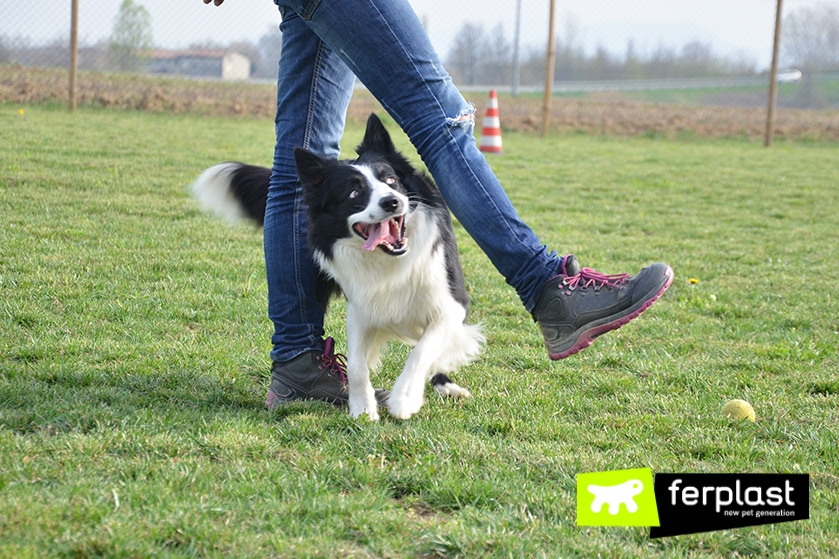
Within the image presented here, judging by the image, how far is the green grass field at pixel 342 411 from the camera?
179cm

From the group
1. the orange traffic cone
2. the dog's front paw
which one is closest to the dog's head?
the dog's front paw

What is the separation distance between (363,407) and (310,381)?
24cm

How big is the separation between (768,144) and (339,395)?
14735 millimetres

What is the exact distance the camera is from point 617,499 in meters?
2.00

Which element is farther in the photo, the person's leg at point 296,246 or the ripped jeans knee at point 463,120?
the person's leg at point 296,246

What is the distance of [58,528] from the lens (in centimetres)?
162

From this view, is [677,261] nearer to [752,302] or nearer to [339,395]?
Result: [752,302]

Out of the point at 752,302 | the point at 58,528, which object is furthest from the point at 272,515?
the point at 752,302

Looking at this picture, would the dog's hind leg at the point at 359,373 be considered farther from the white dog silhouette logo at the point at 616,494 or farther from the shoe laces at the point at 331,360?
the white dog silhouette logo at the point at 616,494

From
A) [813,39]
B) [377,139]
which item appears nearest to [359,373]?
[377,139]

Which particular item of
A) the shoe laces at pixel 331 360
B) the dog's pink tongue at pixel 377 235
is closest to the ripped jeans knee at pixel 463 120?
the dog's pink tongue at pixel 377 235

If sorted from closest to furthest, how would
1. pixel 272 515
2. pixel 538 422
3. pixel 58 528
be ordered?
1. pixel 58 528
2. pixel 272 515
3. pixel 538 422

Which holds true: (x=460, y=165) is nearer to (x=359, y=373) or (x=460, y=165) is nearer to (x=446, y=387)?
(x=359, y=373)

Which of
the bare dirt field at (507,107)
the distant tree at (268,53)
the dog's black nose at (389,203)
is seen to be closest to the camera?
the dog's black nose at (389,203)
